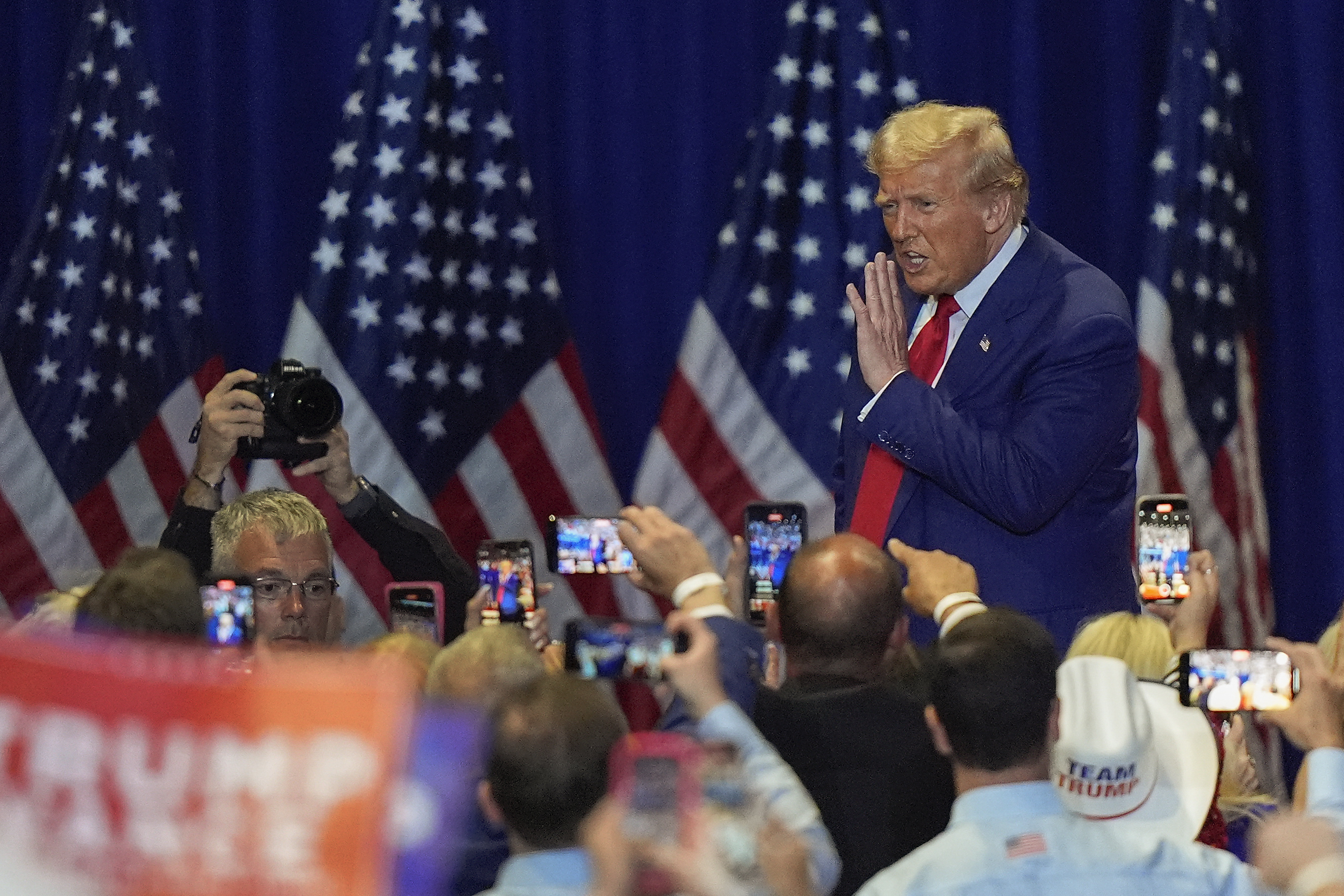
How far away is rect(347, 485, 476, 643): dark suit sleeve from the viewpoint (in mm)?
4523

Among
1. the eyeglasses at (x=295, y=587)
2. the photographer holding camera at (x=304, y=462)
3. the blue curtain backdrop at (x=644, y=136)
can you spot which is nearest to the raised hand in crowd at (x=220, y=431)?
the photographer holding camera at (x=304, y=462)

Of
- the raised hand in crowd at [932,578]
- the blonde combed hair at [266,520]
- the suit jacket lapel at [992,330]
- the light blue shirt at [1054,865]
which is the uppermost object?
the suit jacket lapel at [992,330]

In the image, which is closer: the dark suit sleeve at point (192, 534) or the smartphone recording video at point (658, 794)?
the smartphone recording video at point (658, 794)

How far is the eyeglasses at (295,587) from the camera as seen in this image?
3.77 metres

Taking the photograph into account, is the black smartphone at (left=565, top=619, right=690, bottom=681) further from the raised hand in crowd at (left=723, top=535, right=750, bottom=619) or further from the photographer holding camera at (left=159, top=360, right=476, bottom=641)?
the photographer holding camera at (left=159, top=360, right=476, bottom=641)

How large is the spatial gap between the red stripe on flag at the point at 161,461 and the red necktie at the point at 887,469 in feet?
9.96

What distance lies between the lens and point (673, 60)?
613 centimetres

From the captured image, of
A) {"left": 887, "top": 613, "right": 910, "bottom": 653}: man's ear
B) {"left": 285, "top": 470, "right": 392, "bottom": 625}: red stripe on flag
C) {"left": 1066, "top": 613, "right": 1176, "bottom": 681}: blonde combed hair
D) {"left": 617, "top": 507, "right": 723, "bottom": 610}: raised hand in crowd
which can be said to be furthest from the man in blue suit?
{"left": 285, "top": 470, "right": 392, "bottom": 625}: red stripe on flag

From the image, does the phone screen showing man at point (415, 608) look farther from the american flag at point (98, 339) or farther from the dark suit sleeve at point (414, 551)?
the american flag at point (98, 339)

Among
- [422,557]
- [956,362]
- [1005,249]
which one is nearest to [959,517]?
[956,362]

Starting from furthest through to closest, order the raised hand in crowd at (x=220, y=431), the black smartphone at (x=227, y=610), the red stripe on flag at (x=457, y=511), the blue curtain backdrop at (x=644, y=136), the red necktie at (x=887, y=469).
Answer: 1. the blue curtain backdrop at (x=644, y=136)
2. the red stripe on flag at (x=457, y=511)
3. the raised hand in crowd at (x=220, y=431)
4. the red necktie at (x=887, y=469)
5. the black smartphone at (x=227, y=610)

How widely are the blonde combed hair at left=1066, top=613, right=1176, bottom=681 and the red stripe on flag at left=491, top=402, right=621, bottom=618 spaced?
294cm

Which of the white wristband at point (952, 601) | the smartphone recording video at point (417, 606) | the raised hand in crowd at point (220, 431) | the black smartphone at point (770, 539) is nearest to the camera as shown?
A: the white wristband at point (952, 601)

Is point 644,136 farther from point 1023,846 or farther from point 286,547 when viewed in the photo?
point 1023,846
